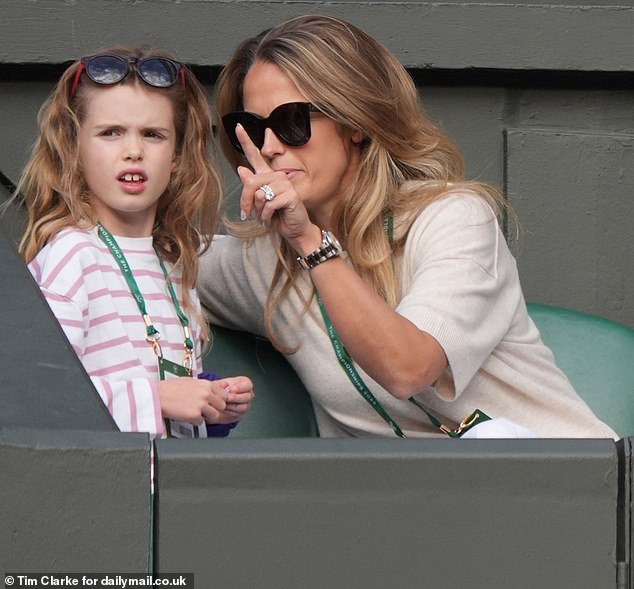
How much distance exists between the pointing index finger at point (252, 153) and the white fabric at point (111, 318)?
1.08ft

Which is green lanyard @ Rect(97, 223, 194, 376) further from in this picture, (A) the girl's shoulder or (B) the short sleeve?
(B) the short sleeve

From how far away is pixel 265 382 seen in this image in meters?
3.45

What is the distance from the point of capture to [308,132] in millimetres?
3078

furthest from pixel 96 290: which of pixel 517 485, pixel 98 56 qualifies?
pixel 517 485

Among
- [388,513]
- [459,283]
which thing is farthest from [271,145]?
[388,513]

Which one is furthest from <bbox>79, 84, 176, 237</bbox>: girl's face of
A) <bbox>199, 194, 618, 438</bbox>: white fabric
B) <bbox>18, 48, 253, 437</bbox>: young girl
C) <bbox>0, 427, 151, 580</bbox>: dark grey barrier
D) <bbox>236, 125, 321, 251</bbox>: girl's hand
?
<bbox>0, 427, 151, 580</bbox>: dark grey barrier

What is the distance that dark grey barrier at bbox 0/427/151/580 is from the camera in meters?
2.10

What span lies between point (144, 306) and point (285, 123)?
483 millimetres

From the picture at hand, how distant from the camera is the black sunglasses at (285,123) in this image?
→ 10.1 ft

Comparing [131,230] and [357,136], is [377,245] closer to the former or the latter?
[357,136]

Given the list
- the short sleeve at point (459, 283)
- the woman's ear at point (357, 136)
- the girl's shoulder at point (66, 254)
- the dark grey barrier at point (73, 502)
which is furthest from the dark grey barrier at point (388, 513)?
the woman's ear at point (357, 136)

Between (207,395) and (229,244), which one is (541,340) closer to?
(229,244)

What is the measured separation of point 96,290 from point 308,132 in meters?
0.56

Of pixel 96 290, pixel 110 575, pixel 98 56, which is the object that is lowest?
pixel 110 575
